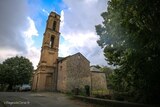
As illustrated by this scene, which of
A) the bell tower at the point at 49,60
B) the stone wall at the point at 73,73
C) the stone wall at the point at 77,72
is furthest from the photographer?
the bell tower at the point at 49,60

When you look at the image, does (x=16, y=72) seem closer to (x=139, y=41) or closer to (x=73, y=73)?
(x=73, y=73)

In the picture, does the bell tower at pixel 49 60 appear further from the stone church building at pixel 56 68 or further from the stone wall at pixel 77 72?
the stone wall at pixel 77 72

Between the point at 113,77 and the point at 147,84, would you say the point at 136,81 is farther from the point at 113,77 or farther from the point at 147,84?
the point at 113,77

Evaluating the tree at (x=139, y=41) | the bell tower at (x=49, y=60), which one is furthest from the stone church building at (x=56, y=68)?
the tree at (x=139, y=41)

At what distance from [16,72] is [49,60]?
43.4 ft

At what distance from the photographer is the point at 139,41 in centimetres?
1032

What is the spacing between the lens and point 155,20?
31.1 feet

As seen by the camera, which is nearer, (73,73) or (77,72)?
(73,73)

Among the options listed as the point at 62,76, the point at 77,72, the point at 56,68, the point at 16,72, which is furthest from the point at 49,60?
the point at 16,72

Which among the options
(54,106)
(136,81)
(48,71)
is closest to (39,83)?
(48,71)

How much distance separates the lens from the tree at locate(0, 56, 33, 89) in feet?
147

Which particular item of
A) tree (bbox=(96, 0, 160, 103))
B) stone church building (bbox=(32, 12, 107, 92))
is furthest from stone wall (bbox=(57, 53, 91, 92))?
tree (bbox=(96, 0, 160, 103))

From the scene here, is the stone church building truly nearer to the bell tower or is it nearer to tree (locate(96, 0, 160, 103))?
the bell tower

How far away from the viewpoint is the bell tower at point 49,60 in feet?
117
